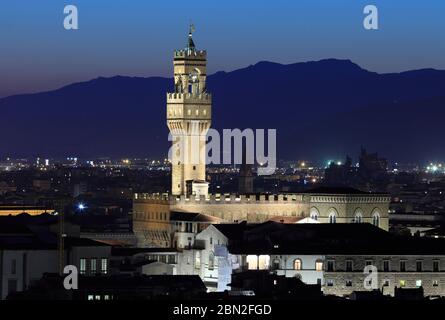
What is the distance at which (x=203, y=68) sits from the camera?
303 feet

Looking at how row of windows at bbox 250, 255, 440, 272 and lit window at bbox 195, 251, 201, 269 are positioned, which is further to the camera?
lit window at bbox 195, 251, 201, 269

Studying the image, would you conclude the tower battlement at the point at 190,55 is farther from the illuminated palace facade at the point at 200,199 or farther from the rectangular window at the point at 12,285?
the rectangular window at the point at 12,285

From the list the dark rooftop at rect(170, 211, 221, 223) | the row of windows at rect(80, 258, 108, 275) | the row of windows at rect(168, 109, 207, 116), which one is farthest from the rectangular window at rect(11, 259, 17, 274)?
the row of windows at rect(168, 109, 207, 116)

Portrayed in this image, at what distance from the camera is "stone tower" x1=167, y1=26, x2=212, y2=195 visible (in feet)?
298

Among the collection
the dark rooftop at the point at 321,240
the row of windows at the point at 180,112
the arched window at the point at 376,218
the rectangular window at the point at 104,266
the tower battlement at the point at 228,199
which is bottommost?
the rectangular window at the point at 104,266

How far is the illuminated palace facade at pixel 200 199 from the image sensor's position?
87500 mm

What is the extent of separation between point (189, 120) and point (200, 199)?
4305 mm

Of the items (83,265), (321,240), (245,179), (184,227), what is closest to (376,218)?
(184,227)

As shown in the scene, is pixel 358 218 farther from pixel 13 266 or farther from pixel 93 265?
pixel 13 266

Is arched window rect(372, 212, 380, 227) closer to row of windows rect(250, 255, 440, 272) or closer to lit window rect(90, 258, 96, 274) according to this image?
row of windows rect(250, 255, 440, 272)

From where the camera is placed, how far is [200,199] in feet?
290

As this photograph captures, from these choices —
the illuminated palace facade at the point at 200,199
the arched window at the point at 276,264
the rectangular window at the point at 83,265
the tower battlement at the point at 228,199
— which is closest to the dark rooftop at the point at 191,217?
the illuminated palace facade at the point at 200,199
